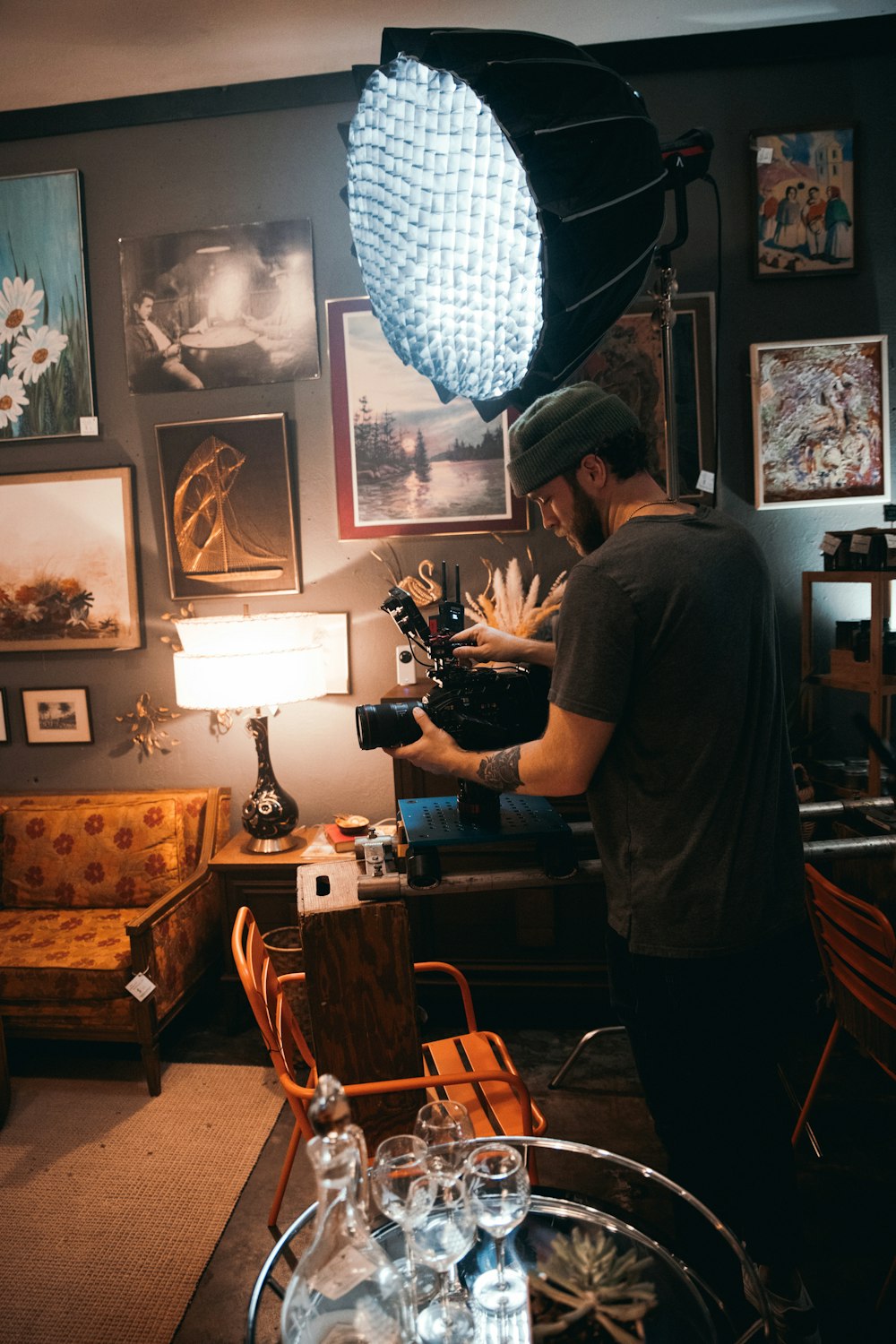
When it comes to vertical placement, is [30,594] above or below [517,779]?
above

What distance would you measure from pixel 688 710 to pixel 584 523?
39 centimetres

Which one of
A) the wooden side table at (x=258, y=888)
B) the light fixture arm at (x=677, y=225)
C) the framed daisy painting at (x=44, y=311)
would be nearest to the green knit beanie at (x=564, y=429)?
the light fixture arm at (x=677, y=225)

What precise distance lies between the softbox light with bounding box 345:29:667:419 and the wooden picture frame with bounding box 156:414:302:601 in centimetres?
210

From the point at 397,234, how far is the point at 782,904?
1112mm

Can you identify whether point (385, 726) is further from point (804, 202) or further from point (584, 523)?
point (804, 202)

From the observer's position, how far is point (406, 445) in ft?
9.87

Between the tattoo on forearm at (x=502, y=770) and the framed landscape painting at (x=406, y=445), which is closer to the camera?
the tattoo on forearm at (x=502, y=770)

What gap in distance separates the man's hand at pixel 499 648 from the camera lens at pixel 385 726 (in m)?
0.33

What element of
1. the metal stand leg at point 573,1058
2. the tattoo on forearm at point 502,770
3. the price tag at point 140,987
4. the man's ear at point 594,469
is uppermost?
the man's ear at point 594,469

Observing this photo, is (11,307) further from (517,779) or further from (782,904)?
(782,904)

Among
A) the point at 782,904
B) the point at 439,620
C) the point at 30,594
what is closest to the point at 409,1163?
the point at 782,904

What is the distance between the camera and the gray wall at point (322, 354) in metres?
2.84

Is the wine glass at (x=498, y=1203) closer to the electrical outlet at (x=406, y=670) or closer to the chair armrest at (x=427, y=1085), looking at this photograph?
the chair armrest at (x=427, y=1085)

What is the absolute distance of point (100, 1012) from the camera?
254 cm
